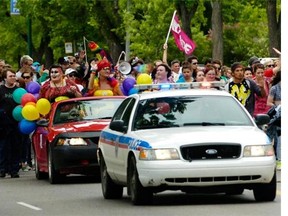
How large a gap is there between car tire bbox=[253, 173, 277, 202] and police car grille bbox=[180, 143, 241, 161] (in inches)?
24.1

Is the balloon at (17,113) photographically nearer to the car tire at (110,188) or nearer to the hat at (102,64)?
the hat at (102,64)

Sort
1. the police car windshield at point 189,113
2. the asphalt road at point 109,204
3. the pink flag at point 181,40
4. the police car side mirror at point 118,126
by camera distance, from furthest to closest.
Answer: the pink flag at point 181,40 < the police car side mirror at point 118,126 < the police car windshield at point 189,113 < the asphalt road at point 109,204

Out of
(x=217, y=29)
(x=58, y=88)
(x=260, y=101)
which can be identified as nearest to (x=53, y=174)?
(x=58, y=88)

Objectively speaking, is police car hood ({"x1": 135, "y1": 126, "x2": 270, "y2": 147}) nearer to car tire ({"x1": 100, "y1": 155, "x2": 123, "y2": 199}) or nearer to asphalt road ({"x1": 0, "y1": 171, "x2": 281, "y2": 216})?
asphalt road ({"x1": 0, "y1": 171, "x2": 281, "y2": 216})

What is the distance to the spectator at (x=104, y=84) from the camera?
73.6ft

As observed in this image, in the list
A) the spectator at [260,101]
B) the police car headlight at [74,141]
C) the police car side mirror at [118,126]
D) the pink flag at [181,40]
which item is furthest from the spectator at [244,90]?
the pink flag at [181,40]

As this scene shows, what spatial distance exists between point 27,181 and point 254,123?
23.6ft

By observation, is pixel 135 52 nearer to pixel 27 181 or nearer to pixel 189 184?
pixel 27 181

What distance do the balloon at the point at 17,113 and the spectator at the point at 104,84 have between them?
129 cm

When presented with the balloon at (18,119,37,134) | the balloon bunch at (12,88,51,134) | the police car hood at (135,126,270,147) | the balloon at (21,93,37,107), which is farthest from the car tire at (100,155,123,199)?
the balloon at (21,93,37,107)

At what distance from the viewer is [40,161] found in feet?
71.6

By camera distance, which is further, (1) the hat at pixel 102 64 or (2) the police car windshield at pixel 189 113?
(1) the hat at pixel 102 64

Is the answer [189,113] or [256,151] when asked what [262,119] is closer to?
[189,113]

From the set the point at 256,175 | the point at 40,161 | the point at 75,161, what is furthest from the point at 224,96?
the point at 40,161
